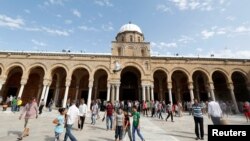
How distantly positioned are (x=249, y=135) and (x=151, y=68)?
15.3 metres

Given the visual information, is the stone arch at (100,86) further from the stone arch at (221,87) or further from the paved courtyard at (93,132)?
the stone arch at (221,87)

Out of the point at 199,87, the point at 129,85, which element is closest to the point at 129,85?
the point at 129,85

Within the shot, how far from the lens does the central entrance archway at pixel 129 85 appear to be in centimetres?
2167

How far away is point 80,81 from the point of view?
73.7ft

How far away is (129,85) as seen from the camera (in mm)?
21984

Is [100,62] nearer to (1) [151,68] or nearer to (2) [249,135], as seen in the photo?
(1) [151,68]

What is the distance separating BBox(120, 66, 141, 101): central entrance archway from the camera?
21672 mm

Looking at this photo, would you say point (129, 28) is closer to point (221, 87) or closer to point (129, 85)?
point (129, 85)

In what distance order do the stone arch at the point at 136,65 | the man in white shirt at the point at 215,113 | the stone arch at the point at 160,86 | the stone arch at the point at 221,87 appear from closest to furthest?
the man in white shirt at the point at 215,113
the stone arch at the point at 136,65
the stone arch at the point at 221,87
the stone arch at the point at 160,86

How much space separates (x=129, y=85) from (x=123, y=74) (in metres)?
1.66

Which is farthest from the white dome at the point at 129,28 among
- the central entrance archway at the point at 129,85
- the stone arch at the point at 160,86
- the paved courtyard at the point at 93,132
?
the paved courtyard at the point at 93,132

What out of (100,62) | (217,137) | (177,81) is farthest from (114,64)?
(217,137)

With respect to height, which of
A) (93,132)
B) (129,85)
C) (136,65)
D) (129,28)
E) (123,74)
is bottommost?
(93,132)

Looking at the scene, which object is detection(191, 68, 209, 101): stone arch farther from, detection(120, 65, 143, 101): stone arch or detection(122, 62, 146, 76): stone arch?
detection(120, 65, 143, 101): stone arch
